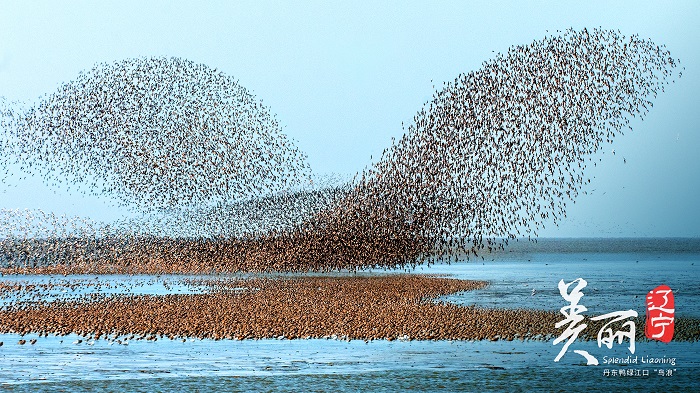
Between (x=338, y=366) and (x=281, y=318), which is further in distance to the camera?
(x=281, y=318)

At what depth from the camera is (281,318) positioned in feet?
103

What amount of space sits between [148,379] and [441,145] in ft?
89.6

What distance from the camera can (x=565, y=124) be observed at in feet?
134

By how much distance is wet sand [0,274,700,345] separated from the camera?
28406 millimetres

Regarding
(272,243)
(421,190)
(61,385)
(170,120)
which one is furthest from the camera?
(272,243)

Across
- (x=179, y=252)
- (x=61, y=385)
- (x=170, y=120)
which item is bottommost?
(x=61, y=385)

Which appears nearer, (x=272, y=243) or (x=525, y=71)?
(x=525, y=71)

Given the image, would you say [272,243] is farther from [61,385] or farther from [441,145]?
[61,385]

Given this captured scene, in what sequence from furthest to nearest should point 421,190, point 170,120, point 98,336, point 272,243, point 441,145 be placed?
point 272,243 → point 170,120 → point 421,190 → point 441,145 → point 98,336

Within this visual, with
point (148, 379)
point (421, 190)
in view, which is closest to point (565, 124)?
point (421, 190)

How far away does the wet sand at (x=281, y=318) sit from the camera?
28.4 meters

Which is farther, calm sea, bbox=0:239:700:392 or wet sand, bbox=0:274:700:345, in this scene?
wet sand, bbox=0:274:700:345

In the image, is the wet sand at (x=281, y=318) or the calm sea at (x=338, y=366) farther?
the wet sand at (x=281, y=318)

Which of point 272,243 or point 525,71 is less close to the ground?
point 525,71
